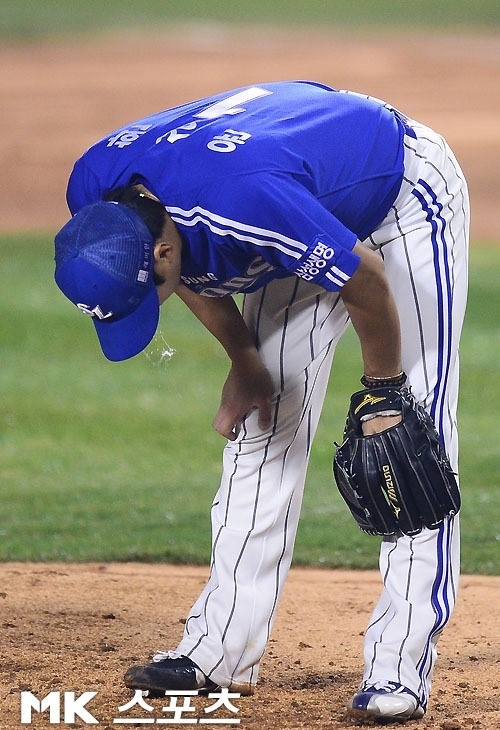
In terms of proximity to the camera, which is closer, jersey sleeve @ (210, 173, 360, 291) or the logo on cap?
jersey sleeve @ (210, 173, 360, 291)

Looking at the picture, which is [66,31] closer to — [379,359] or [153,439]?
[153,439]

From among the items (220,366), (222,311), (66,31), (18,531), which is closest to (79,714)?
(222,311)

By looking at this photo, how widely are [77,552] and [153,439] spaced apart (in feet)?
7.27

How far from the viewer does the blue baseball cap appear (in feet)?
9.01

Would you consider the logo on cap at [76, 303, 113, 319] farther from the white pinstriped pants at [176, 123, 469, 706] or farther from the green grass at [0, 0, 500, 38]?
the green grass at [0, 0, 500, 38]

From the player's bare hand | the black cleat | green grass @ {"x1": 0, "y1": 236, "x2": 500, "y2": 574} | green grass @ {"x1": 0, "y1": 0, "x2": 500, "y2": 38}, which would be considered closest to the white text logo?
the black cleat

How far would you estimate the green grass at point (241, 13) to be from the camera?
33.6 m

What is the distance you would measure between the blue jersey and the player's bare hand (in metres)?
0.26

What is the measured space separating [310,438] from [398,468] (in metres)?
0.43

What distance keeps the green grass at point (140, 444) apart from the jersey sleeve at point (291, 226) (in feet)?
8.48

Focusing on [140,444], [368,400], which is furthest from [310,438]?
[140,444]

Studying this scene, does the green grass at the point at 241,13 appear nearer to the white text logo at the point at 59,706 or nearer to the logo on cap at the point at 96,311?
the white text logo at the point at 59,706

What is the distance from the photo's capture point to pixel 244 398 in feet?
10.7

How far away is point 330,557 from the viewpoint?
518 centimetres
